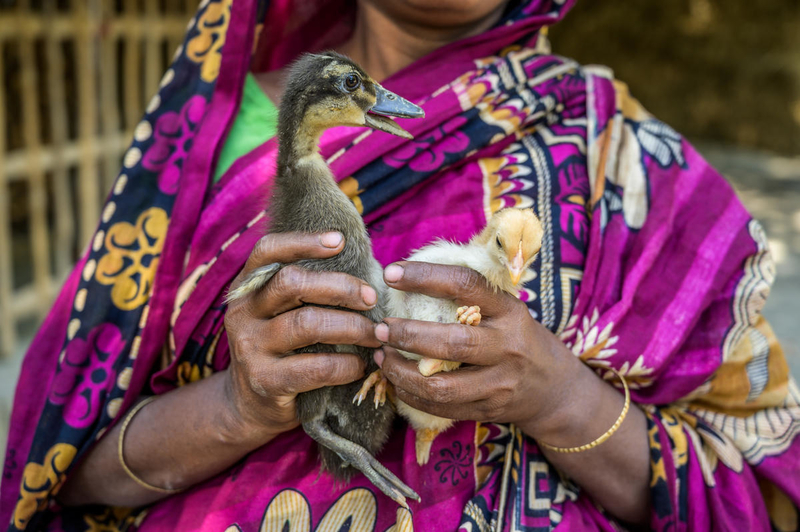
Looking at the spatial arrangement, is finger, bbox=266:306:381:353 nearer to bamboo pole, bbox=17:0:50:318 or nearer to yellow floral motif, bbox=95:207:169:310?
yellow floral motif, bbox=95:207:169:310

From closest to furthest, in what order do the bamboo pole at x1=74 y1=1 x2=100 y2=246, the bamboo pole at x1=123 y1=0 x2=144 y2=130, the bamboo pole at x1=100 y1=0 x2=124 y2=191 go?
the bamboo pole at x1=74 y1=1 x2=100 y2=246 < the bamboo pole at x1=100 y1=0 x2=124 y2=191 < the bamboo pole at x1=123 y1=0 x2=144 y2=130

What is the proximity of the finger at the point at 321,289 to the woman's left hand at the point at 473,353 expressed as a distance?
0.04 m

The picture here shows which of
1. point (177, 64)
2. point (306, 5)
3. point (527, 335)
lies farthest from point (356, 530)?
point (306, 5)

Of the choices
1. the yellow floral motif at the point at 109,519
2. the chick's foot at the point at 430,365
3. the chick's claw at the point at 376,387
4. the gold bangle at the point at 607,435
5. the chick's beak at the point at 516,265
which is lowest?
the yellow floral motif at the point at 109,519

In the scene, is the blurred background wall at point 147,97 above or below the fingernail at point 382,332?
below

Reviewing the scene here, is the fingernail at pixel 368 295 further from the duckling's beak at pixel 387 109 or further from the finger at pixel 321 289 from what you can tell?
the duckling's beak at pixel 387 109

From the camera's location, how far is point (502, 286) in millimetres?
1171

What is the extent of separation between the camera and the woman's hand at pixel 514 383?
112 centimetres

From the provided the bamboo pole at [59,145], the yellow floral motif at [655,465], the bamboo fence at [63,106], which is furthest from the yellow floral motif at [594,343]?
the bamboo pole at [59,145]

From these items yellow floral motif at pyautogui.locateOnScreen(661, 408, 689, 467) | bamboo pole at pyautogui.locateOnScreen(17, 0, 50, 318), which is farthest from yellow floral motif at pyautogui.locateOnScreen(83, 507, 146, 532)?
bamboo pole at pyautogui.locateOnScreen(17, 0, 50, 318)

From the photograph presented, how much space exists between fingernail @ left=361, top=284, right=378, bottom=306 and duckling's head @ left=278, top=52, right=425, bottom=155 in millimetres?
257

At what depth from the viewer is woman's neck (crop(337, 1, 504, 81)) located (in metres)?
1.63

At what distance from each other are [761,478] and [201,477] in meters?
1.16

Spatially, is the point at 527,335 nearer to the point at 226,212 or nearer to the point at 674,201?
the point at 674,201
